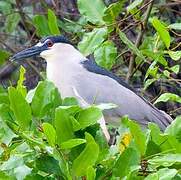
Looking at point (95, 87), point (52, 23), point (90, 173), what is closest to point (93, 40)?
point (52, 23)

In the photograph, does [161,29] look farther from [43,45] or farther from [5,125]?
[43,45]

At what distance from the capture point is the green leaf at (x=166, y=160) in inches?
68.9

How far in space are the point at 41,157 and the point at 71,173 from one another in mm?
106

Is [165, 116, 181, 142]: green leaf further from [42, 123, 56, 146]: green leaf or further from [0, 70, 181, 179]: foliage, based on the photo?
[42, 123, 56, 146]: green leaf

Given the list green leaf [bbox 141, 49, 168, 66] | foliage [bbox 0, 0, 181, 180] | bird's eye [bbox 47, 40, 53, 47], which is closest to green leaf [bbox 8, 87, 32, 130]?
foliage [bbox 0, 0, 181, 180]

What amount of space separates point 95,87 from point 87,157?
2.31m

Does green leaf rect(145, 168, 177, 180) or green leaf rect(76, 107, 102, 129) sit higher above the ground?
green leaf rect(76, 107, 102, 129)

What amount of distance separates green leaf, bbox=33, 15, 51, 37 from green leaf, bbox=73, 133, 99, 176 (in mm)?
2061

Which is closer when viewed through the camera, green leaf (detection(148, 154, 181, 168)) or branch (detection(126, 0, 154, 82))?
green leaf (detection(148, 154, 181, 168))

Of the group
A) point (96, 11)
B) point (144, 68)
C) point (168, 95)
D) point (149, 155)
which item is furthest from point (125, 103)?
point (149, 155)

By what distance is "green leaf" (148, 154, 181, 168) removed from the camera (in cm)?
175

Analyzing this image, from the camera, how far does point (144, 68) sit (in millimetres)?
4242

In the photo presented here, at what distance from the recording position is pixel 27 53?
4.00 meters

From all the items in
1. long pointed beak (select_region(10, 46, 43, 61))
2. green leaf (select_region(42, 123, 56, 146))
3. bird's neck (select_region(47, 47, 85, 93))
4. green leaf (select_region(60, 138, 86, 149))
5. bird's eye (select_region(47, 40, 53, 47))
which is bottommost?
bird's neck (select_region(47, 47, 85, 93))
